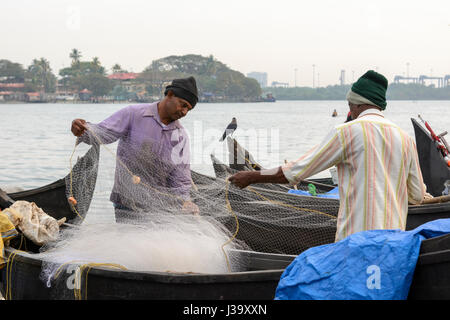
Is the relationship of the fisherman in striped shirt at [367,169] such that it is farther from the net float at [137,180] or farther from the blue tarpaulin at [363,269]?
the net float at [137,180]

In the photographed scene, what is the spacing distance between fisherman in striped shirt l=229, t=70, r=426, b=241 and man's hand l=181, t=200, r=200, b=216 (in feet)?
5.17

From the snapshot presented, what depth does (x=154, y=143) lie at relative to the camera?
4.34 meters

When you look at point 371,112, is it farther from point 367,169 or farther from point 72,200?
point 72,200

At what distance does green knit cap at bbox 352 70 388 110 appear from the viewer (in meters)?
2.93

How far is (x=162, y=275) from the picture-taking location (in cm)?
362

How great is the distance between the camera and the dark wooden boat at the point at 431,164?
286 inches

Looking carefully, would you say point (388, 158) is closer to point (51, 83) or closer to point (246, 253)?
point (246, 253)

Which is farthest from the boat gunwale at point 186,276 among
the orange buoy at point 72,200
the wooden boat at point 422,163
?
the wooden boat at point 422,163

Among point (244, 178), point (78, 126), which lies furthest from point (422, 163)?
point (244, 178)

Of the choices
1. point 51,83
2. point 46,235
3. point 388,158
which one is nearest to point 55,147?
point 46,235

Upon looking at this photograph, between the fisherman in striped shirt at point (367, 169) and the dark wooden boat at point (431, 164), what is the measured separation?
4.66 metres

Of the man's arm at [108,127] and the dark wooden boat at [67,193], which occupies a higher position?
the man's arm at [108,127]

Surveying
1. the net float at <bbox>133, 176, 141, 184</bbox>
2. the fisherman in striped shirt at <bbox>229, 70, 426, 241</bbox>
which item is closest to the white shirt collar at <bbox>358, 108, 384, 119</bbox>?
the fisherman in striped shirt at <bbox>229, 70, 426, 241</bbox>

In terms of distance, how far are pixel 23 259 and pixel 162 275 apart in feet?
3.91
